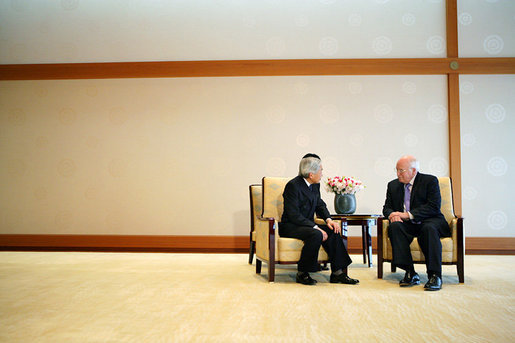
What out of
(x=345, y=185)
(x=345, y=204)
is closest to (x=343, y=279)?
(x=345, y=204)

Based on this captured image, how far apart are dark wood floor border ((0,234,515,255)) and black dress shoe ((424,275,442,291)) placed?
2881mm

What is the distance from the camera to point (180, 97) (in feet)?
23.2

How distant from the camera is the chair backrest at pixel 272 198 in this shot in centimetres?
488

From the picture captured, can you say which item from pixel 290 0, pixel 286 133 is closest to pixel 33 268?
pixel 286 133

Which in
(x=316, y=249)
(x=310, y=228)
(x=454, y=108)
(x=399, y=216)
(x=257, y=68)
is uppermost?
(x=257, y=68)

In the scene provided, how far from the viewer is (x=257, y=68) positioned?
6.98 m

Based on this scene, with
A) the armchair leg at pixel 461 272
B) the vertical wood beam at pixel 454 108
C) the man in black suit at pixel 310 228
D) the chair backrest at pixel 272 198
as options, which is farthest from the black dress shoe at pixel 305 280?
the vertical wood beam at pixel 454 108

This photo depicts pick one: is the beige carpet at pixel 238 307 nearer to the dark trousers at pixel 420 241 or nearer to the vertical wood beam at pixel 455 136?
the dark trousers at pixel 420 241

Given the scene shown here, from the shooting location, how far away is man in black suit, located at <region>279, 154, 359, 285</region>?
4.07 meters

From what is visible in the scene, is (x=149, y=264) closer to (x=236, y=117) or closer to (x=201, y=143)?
(x=201, y=143)

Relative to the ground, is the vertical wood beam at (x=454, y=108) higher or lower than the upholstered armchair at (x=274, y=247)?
higher

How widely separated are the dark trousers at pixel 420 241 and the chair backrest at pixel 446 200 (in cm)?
42

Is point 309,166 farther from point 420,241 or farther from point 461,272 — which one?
point 461,272

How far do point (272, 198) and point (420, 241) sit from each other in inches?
62.9
